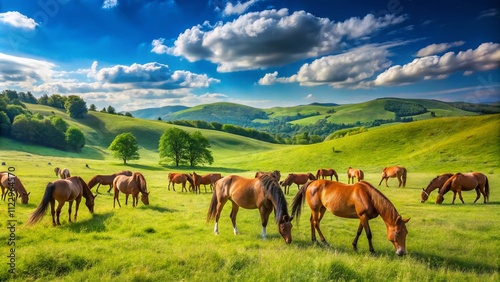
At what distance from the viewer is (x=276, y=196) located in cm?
Answer: 905

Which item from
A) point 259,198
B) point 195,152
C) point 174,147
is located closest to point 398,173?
point 259,198

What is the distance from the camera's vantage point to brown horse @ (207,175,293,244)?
28.6ft

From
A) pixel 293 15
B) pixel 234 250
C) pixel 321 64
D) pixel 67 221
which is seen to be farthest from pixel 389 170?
pixel 67 221

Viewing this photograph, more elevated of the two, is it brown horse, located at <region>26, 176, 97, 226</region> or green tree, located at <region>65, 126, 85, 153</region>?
green tree, located at <region>65, 126, 85, 153</region>

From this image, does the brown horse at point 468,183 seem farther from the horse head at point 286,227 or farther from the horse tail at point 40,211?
the horse tail at point 40,211

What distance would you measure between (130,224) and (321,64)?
603 inches

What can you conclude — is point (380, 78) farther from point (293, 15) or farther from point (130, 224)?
point (130, 224)

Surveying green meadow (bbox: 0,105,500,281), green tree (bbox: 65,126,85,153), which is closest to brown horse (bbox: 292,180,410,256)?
green meadow (bbox: 0,105,500,281)

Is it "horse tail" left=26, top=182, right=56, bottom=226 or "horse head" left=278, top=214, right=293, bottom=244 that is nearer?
"horse head" left=278, top=214, right=293, bottom=244

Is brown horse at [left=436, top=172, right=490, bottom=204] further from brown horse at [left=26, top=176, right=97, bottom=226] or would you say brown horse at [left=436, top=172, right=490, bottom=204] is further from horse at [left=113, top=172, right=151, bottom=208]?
brown horse at [left=26, top=176, right=97, bottom=226]

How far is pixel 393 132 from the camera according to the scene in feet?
209

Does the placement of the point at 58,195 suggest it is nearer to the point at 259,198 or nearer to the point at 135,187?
the point at 135,187

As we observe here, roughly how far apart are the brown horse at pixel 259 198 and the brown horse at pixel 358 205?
118 cm

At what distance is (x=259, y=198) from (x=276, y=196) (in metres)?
0.76
